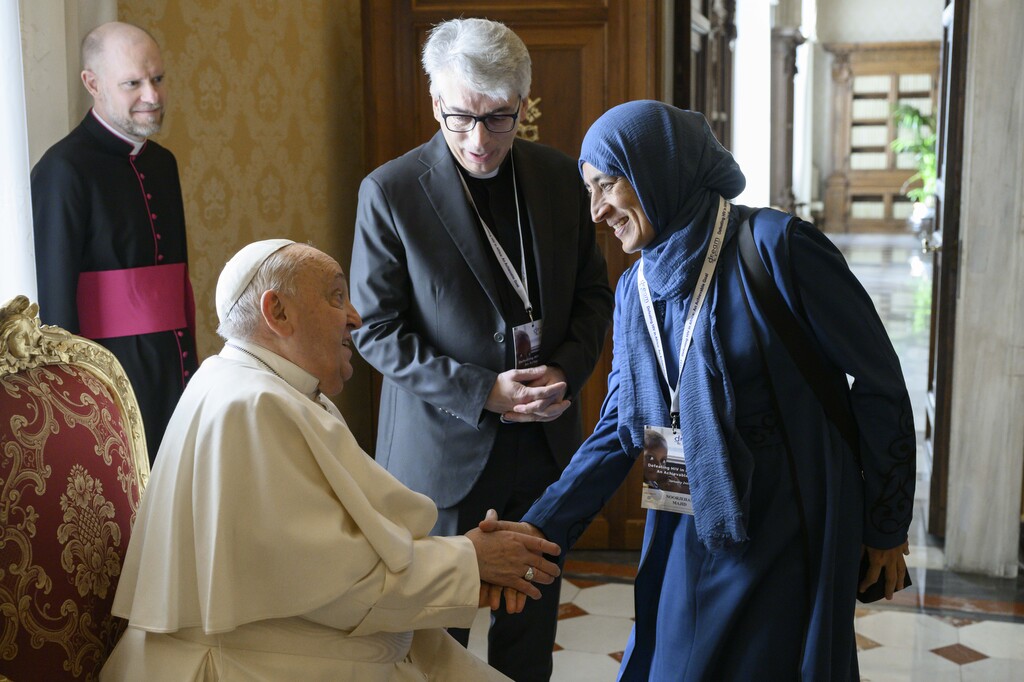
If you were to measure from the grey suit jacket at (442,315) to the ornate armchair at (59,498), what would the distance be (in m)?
0.82

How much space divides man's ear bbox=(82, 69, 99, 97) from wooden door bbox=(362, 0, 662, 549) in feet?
5.91

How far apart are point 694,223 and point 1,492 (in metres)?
1.19

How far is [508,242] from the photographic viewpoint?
8.78 ft

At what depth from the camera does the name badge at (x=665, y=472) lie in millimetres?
1905

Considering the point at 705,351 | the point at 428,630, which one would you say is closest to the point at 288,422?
the point at 428,630

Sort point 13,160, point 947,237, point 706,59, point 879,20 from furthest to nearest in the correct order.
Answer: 1. point 879,20
2. point 706,59
3. point 947,237
4. point 13,160

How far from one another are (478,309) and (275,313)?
0.85 meters

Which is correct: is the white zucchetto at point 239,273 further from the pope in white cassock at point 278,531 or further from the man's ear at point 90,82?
the man's ear at point 90,82

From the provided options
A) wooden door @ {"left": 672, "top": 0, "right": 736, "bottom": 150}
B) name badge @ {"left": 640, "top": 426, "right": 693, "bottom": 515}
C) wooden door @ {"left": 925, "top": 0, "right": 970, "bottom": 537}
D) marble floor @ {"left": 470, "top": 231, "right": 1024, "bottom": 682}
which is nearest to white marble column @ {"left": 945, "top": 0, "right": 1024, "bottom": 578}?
wooden door @ {"left": 925, "top": 0, "right": 970, "bottom": 537}

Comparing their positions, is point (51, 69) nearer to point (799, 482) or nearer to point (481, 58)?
point (481, 58)

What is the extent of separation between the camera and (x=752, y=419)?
6.04 ft

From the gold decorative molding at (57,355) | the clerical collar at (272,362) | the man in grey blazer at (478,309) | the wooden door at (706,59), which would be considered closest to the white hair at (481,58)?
the man in grey blazer at (478,309)

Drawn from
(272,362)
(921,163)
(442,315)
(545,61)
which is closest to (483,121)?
(442,315)

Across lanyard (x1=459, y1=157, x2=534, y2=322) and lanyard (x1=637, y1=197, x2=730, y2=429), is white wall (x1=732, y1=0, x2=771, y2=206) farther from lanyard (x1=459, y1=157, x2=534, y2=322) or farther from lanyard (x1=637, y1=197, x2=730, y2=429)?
lanyard (x1=637, y1=197, x2=730, y2=429)
